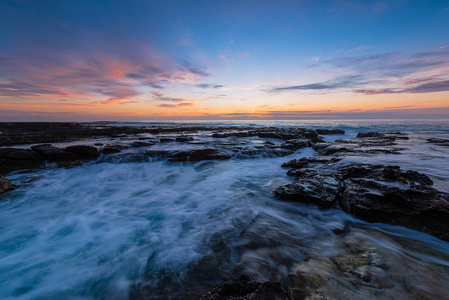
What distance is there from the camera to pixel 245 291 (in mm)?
1963

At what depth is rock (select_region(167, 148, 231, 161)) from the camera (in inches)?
408

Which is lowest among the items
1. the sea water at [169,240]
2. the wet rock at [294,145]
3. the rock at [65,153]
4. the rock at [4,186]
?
the sea water at [169,240]

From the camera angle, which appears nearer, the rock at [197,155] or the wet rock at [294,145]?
the rock at [197,155]

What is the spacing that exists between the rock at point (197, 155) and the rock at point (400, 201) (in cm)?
674

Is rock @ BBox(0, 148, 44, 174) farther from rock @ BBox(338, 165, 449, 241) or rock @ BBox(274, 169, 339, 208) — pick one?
rock @ BBox(338, 165, 449, 241)

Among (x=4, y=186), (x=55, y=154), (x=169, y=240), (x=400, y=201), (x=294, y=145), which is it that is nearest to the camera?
(x=169, y=240)

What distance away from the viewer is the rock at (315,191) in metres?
4.68

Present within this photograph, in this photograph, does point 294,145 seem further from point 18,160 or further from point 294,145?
point 18,160

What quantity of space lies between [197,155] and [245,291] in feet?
28.7

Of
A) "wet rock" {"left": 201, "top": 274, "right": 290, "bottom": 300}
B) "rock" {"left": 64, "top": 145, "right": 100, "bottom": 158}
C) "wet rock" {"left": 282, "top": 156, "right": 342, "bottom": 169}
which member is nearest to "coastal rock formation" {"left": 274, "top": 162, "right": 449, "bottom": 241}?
"wet rock" {"left": 282, "top": 156, "right": 342, "bottom": 169}

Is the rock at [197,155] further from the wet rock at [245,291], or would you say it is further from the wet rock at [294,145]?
the wet rock at [245,291]

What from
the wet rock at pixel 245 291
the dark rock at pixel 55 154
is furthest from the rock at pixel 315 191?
the dark rock at pixel 55 154

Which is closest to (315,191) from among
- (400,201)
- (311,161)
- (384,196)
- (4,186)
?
(384,196)

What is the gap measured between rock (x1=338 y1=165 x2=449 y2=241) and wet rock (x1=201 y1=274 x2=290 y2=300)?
3224mm
